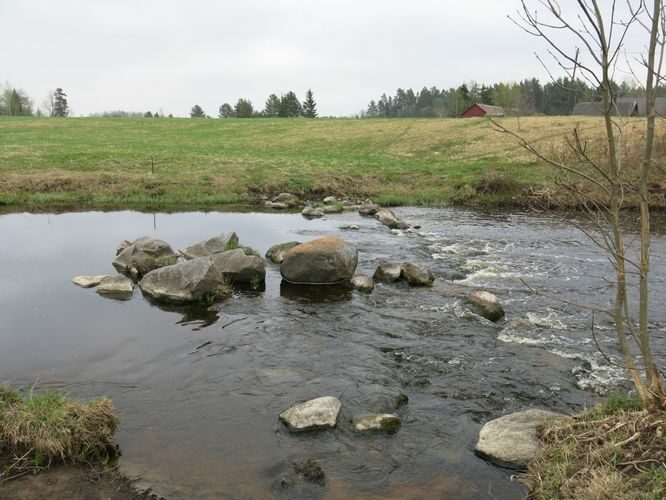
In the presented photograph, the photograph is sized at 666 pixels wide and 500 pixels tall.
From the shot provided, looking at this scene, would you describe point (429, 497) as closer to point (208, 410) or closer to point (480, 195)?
point (208, 410)

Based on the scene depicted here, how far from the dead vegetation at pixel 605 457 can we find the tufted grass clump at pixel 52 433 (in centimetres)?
560

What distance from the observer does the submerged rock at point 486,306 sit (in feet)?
39.3

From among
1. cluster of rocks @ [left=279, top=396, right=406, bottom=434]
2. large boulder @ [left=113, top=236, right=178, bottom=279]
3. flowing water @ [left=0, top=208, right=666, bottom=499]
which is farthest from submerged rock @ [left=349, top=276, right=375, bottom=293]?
cluster of rocks @ [left=279, top=396, right=406, bottom=434]

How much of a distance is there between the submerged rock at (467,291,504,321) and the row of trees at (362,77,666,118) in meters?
4.48

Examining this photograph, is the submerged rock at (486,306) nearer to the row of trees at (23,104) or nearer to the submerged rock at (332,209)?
the submerged rock at (332,209)

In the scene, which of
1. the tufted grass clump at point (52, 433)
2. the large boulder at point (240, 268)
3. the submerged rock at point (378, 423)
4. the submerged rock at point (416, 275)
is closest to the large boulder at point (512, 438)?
the submerged rock at point (378, 423)

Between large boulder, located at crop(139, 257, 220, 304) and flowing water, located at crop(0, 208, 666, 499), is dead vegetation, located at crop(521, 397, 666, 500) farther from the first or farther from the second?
Result: large boulder, located at crop(139, 257, 220, 304)

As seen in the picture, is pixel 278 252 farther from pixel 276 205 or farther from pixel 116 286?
pixel 276 205

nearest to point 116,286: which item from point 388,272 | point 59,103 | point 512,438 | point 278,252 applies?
point 278,252

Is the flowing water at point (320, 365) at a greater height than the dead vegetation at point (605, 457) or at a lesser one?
lesser

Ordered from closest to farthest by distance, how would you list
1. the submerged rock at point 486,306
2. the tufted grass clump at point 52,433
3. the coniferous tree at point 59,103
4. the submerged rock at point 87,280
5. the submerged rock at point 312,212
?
the tufted grass clump at point 52,433
the submerged rock at point 486,306
the submerged rock at point 87,280
the submerged rock at point 312,212
the coniferous tree at point 59,103

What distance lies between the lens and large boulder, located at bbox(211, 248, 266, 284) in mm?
14914

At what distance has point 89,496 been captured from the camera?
6.18m

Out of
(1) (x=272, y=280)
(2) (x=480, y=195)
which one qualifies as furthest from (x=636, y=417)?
(2) (x=480, y=195)
